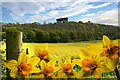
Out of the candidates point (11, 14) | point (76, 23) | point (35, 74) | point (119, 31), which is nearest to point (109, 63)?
point (35, 74)

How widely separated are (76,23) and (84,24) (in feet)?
0.32

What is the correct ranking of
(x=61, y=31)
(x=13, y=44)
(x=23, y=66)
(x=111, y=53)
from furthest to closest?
1. (x=61, y=31)
2. (x=13, y=44)
3. (x=23, y=66)
4. (x=111, y=53)

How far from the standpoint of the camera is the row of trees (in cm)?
113

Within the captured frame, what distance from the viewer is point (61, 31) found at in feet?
3.81

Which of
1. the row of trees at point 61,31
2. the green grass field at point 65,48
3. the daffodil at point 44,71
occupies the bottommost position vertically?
the daffodil at point 44,71

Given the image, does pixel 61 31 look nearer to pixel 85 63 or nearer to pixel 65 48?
pixel 65 48

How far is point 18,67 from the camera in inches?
24.3

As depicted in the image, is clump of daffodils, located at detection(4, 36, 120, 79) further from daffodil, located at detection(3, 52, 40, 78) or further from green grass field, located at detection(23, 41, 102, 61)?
green grass field, located at detection(23, 41, 102, 61)

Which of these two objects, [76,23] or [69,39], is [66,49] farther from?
[76,23]

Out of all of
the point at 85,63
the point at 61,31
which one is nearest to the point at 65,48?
the point at 61,31

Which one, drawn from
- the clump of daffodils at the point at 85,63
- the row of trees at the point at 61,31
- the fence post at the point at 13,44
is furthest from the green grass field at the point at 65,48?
the clump of daffodils at the point at 85,63

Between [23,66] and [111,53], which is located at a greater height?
[111,53]

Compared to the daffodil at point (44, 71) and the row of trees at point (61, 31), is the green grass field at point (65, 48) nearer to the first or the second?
the row of trees at point (61, 31)

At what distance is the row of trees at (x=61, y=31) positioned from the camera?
113cm
